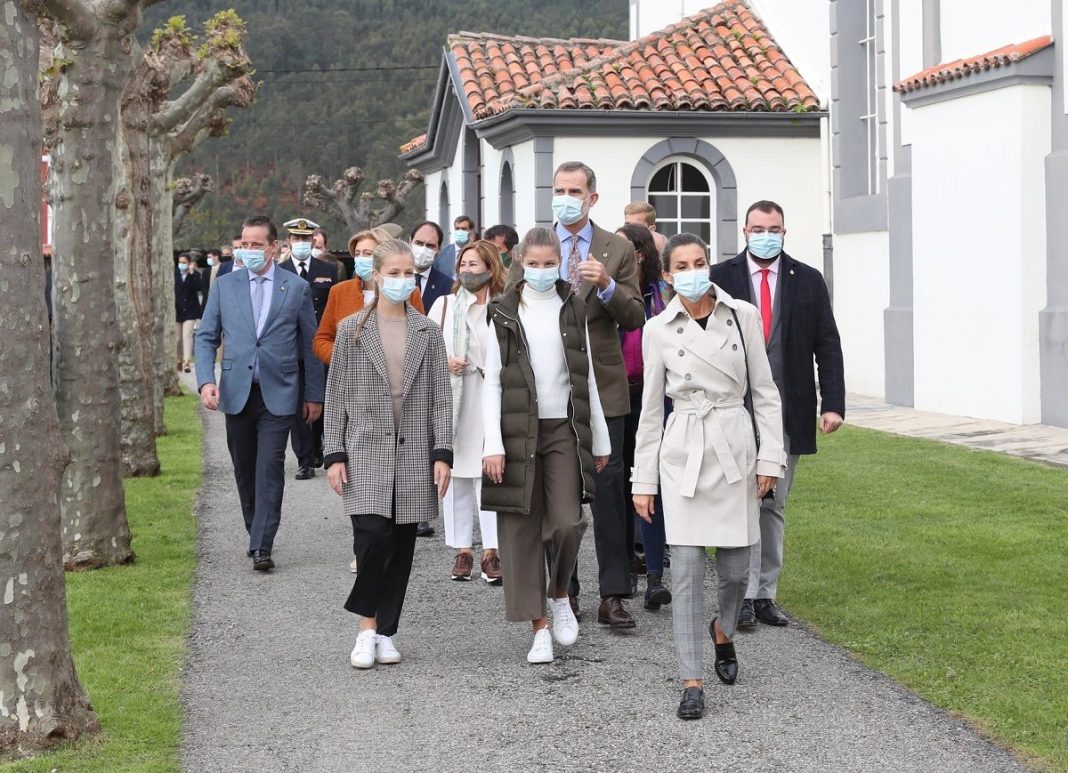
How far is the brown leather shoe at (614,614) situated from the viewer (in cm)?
750

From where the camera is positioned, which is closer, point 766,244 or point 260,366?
point 766,244

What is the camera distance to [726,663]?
21.3 ft

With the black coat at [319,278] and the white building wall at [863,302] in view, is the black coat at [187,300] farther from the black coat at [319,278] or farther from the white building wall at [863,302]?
the black coat at [319,278]

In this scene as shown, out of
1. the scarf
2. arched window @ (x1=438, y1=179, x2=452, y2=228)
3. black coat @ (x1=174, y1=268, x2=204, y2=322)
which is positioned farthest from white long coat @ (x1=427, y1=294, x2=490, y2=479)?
arched window @ (x1=438, y1=179, x2=452, y2=228)

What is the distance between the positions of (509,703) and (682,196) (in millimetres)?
16512

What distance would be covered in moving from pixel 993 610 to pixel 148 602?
428 cm

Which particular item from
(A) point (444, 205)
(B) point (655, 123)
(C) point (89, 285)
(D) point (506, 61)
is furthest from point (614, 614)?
(A) point (444, 205)

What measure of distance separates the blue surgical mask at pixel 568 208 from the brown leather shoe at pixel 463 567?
2.21 meters

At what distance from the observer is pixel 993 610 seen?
25.2ft

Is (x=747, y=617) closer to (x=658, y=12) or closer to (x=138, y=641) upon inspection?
(x=138, y=641)

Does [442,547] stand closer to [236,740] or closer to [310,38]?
[236,740]

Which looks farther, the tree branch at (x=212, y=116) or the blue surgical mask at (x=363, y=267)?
the tree branch at (x=212, y=116)

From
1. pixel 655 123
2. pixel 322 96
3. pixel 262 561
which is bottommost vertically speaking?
pixel 262 561

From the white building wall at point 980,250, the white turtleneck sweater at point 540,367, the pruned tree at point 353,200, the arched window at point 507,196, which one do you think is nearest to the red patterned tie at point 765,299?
the white turtleneck sweater at point 540,367
